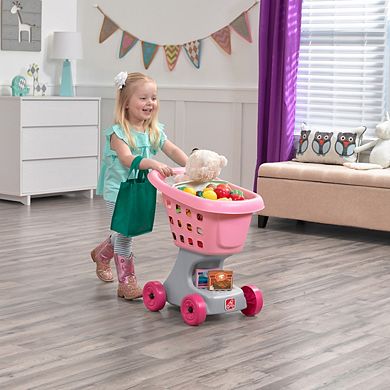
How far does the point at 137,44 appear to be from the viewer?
7.01 metres

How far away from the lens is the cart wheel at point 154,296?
3451 millimetres

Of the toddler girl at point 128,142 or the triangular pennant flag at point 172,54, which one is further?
the triangular pennant flag at point 172,54

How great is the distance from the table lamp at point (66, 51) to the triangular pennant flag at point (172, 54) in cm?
70

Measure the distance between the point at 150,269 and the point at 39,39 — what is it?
3.29 metres

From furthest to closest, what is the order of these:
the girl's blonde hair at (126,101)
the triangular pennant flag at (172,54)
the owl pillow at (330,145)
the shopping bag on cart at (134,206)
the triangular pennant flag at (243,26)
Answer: the triangular pennant flag at (172,54) → the triangular pennant flag at (243,26) → the owl pillow at (330,145) → the girl's blonde hair at (126,101) → the shopping bag on cart at (134,206)

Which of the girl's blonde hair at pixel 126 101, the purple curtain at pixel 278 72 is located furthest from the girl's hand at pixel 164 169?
the purple curtain at pixel 278 72

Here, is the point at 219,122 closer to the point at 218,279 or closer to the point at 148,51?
the point at 148,51

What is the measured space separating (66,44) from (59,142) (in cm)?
80

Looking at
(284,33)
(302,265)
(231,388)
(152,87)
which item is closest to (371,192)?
(302,265)

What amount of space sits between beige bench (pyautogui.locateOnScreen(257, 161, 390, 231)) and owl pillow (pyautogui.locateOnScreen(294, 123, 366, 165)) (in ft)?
0.31

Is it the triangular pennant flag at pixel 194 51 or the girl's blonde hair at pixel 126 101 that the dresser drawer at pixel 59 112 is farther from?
the girl's blonde hair at pixel 126 101

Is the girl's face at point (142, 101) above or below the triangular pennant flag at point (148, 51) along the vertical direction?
below

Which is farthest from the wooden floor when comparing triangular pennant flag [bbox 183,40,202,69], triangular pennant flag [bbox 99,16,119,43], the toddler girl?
triangular pennant flag [bbox 99,16,119,43]

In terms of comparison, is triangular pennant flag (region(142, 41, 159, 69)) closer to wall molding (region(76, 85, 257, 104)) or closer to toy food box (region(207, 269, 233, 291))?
wall molding (region(76, 85, 257, 104))
